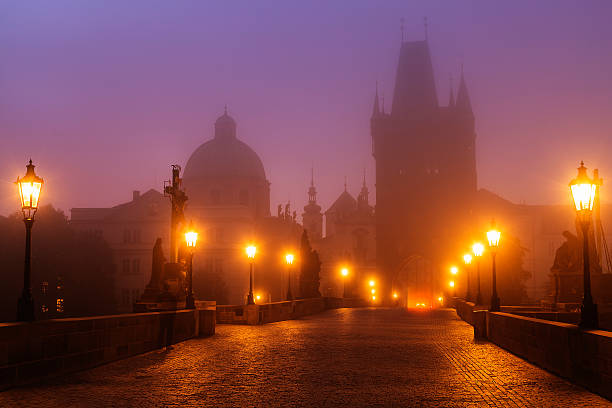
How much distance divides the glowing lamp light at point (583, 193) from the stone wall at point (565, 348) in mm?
2083

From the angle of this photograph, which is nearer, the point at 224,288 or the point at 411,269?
the point at 224,288

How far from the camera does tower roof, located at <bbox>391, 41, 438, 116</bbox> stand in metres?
91.3

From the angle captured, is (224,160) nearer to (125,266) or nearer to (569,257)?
(125,266)

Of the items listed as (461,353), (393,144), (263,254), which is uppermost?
(393,144)

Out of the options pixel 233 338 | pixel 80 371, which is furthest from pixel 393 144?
pixel 80 371

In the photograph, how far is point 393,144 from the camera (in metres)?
89.9

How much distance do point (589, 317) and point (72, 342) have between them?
8.33 m

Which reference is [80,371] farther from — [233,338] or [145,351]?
[233,338]

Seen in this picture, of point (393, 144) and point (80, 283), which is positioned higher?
point (393, 144)

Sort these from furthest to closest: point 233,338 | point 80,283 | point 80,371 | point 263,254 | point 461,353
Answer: point 263,254
point 80,283
point 233,338
point 461,353
point 80,371

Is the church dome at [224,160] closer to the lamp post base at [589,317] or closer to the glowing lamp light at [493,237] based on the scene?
the glowing lamp light at [493,237]

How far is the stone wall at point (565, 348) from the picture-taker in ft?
31.3

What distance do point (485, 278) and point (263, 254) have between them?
109 feet

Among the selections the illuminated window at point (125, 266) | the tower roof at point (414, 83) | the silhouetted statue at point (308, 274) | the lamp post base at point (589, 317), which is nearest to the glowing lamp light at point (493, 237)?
the lamp post base at point (589, 317)
